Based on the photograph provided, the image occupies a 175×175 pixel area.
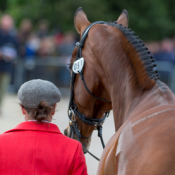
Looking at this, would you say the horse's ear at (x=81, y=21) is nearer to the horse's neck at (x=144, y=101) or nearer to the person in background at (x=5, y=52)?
the horse's neck at (x=144, y=101)

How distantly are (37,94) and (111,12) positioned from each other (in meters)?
16.8

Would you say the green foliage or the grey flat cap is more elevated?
the grey flat cap

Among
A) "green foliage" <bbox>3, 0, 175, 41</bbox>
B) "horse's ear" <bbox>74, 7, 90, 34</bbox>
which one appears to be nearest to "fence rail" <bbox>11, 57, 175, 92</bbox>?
"green foliage" <bbox>3, 0, 175, 41</bbox>

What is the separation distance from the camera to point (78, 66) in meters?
3.05

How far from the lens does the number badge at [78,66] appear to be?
3014 mm

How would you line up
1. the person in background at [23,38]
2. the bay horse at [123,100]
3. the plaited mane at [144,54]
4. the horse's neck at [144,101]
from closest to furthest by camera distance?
the bay horse at [123,100] → the horse's neck at [144,101] → the plaited mane at [144,54] → the person in background at [23,38]

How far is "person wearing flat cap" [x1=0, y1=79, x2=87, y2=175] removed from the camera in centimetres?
197

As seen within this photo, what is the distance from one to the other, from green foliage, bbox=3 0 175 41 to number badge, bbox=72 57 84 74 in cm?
1469

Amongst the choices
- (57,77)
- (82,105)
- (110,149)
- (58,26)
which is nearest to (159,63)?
(57,77)

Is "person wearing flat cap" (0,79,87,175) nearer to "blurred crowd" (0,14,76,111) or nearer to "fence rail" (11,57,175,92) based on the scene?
"blurred crowd" (0,14,76,111)

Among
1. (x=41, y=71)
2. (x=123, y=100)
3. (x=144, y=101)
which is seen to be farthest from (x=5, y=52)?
(x=144, y=101)

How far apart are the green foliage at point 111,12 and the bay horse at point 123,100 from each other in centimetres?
1462

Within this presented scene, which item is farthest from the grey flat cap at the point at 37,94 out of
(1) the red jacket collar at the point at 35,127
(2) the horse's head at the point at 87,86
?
(2) the horse's head at the point at 87,86

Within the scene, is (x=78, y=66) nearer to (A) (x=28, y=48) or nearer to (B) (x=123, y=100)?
(B) (x=123, y=100)
